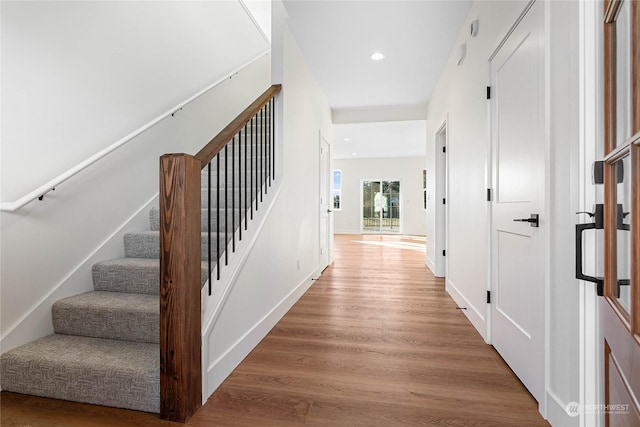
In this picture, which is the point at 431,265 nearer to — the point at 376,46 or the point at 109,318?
the point at 376,46

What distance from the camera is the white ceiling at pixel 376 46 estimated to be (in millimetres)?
2678

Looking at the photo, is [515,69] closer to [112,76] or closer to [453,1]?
[453,1]

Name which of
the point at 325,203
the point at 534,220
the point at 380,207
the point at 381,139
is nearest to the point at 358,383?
the point at 534,220

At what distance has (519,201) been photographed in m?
1.75

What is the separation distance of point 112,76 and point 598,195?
2927mm

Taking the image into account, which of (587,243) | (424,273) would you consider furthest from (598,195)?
(424,273)

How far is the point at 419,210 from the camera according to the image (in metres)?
10.8

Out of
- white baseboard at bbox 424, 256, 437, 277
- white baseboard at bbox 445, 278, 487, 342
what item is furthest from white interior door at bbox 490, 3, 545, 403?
white baseboard at bbox 424, 256, 437, 277

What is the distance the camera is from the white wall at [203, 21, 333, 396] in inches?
71.3

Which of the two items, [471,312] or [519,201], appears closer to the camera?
[519,201]

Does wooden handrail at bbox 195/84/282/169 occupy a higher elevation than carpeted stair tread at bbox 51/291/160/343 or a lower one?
higher

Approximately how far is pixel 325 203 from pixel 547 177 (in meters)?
3.55
